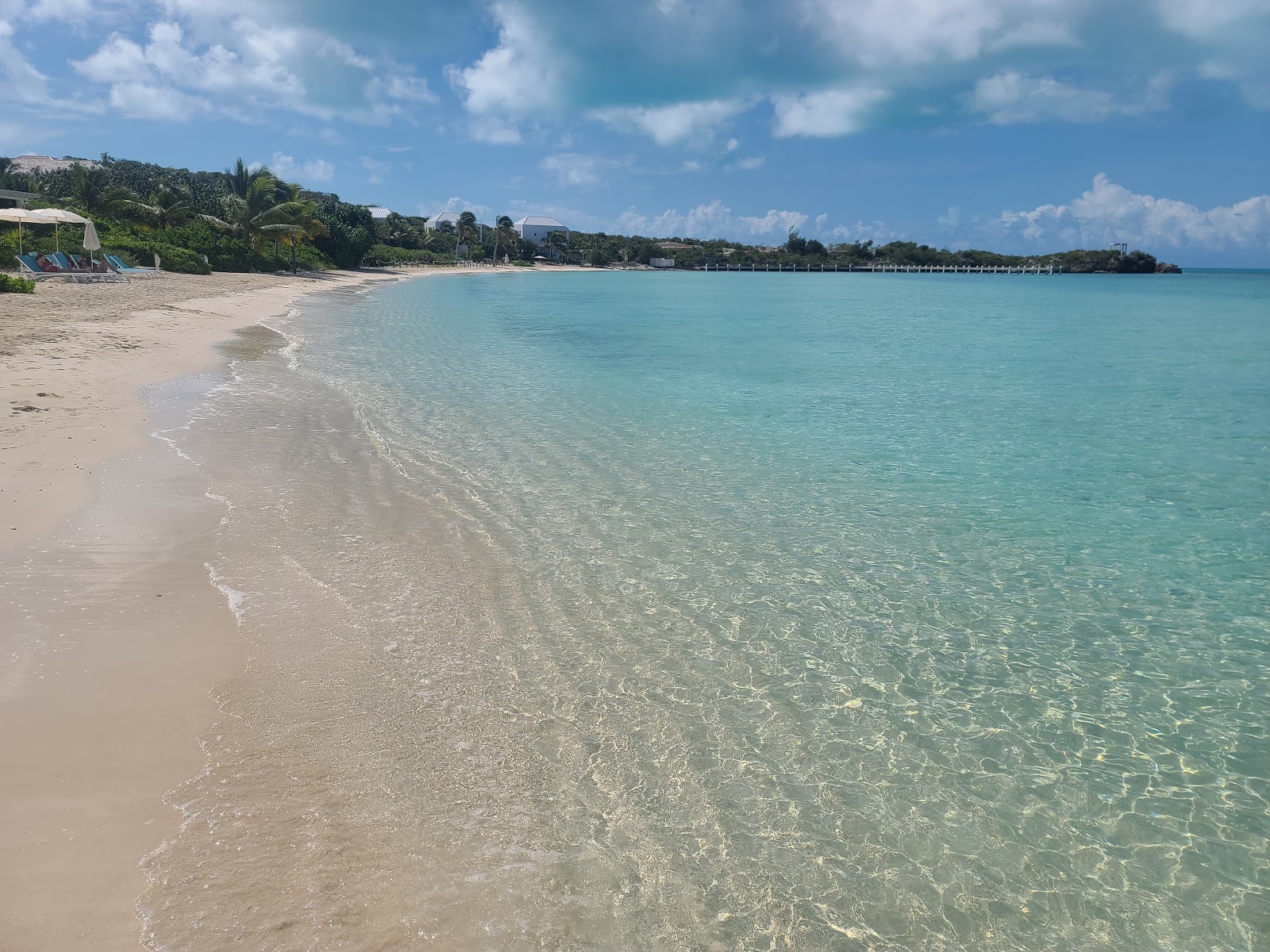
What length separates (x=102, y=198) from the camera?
4500 centimetres

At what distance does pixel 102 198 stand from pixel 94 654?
51.3m

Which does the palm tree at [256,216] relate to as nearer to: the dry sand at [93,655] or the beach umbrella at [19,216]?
the beach umbrella at [19,216]

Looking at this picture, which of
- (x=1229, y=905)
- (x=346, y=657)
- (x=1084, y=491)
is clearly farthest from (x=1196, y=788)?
(x=1084, y=491)

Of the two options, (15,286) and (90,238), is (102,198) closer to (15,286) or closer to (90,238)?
(90,238)

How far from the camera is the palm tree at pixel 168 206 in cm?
4703

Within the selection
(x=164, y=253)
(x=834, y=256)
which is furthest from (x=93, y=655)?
(x=834, y=256)

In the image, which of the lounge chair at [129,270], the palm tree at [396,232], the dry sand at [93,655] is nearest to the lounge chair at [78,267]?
the lounge chair at [129,270]

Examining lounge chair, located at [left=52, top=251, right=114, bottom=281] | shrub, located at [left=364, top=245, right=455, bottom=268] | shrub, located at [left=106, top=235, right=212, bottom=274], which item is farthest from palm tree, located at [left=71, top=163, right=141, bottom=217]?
shrub, located at [left=364, top=245, right=455, bottom=268]

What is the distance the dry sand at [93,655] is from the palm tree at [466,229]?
11898 centimetres

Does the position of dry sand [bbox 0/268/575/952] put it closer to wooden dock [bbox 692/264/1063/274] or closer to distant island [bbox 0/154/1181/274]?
distant island [bbox 0/154/1181/274]

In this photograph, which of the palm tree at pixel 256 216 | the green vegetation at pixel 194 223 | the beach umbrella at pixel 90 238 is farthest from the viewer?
the palm tree at pixel 256 216

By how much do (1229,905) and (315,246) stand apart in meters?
76.2

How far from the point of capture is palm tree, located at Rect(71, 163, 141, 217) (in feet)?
148

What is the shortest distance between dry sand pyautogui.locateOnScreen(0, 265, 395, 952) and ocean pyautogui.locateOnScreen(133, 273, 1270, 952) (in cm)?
23
